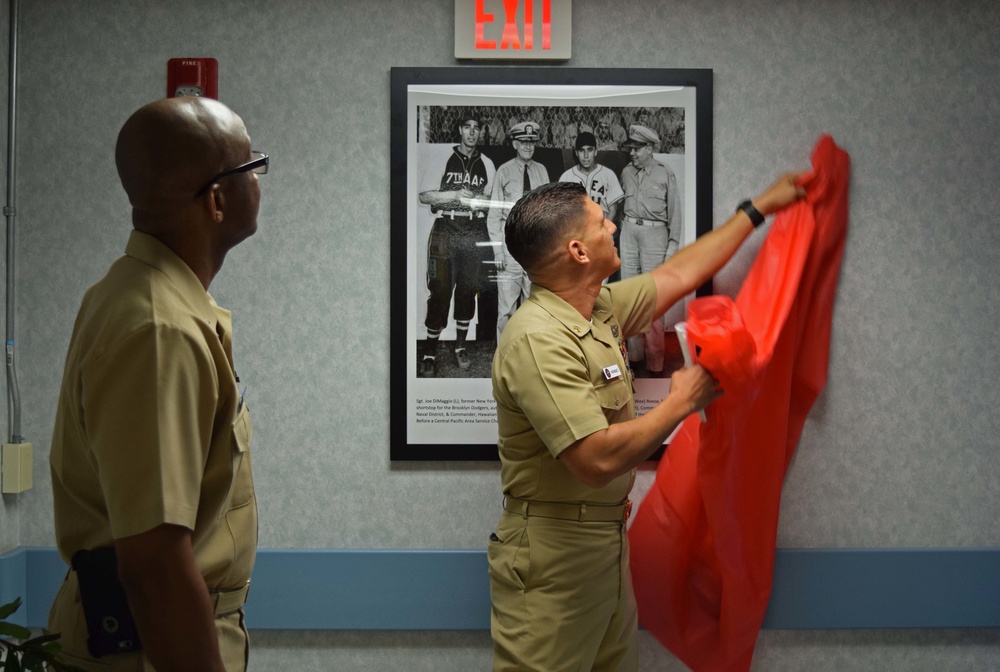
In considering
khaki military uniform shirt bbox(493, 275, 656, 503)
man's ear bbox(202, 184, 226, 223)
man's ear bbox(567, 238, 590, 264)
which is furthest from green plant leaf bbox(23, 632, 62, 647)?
man's ear bbox(567, 238, 590, 264)

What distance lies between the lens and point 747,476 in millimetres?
2043

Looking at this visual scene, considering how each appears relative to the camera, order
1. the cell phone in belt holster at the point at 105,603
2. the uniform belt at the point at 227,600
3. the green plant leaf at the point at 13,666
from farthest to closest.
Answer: the uniform belt at the point at 227,600
the cell phone in belt holster at the point at 105,603
the green plant leaf at the point at 13,666

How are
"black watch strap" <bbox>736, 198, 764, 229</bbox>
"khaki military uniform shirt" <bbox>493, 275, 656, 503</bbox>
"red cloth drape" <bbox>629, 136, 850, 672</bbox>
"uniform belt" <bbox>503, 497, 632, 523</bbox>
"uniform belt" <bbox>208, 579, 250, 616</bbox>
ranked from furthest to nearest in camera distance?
"black watch strap" <bbox>736, 198, 764, 229</bbox>, "red cloth drape" <bbox>629, 136, 850, 672</bbox>, "uniform belt" <bbox>503, 497, 632, 523</bbox>, "khaki military uniform shirt" <bbox>493, 275, 656, 503</bbox>, "uniform belt" <bbox>208, 579, 250, 616</bbox>

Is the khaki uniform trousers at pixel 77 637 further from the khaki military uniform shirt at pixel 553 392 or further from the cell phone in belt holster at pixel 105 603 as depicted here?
the khaki military uniform shirt at pixel 553 392

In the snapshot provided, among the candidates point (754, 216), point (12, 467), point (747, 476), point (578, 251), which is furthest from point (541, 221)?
point (12, 467)

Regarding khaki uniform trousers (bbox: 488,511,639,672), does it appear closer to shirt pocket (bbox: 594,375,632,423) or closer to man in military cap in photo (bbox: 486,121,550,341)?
shirt pocket (bbox: 594,375,632,423)

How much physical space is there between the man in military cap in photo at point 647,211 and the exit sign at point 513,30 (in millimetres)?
338

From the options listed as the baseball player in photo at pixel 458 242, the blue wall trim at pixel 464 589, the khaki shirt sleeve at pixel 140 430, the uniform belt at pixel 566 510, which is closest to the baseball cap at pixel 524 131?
the baseball player in photo at pixel 458 242

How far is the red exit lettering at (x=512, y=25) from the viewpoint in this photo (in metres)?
2.23

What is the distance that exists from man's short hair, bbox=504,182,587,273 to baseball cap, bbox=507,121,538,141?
0.34 m

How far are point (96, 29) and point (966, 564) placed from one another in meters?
2.95

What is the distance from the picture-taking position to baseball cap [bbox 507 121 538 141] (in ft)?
7.39

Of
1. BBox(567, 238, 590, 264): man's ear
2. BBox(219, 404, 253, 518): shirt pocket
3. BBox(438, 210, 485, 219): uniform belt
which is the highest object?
BBox(438, 210, 485, 219): uniform belt

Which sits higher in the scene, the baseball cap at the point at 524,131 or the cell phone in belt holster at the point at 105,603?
the baseball cap at the point at 524,131
